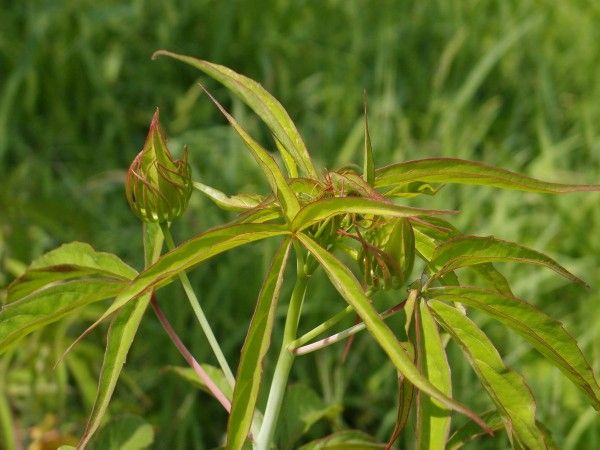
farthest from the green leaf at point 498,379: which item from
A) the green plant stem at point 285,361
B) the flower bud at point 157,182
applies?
the flower bud at point 157,182

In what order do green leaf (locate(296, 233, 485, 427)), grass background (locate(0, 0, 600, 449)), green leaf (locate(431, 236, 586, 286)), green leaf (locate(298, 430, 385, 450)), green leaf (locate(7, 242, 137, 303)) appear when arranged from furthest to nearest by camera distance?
grass background (locate(0, 0, 600, 449)) → green leaf (locate(298, 430, 385, 450)) → green leaf (locate(7, 242, 137, 303)) → green leaf (locate(431, 236, 586, 286)) → green leaf (locate(296, 233, 485, 427))

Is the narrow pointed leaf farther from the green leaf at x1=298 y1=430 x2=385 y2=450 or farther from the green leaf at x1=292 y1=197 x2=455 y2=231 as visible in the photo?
the green leaf at x1=298 y1=430 x2=385 y2=450

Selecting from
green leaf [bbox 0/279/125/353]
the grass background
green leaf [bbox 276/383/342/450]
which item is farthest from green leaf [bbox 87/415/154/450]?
the grass background

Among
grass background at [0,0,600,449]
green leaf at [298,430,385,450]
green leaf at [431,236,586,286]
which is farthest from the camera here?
grass background at [0,0,600,449]

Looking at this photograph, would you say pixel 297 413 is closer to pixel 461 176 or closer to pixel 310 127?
pixel 461 176

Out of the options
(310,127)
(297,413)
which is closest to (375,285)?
(297,413)

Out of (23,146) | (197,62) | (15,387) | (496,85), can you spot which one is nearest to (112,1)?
(23,146)

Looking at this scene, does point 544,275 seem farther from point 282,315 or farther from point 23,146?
point 23,146

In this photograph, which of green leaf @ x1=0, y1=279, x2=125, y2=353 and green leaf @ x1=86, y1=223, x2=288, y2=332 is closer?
green leaf @ x1=86, y1=223, x2=288, y2=332
